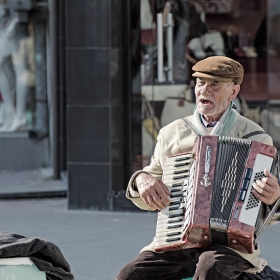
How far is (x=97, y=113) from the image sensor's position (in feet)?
27.5

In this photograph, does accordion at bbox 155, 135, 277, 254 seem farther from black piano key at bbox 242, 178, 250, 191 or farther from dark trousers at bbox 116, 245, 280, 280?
dark trousers at bbox 116, 245, 280, 280

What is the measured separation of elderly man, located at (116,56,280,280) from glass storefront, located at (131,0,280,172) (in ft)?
12.9

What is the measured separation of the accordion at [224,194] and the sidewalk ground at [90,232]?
2.19 metres

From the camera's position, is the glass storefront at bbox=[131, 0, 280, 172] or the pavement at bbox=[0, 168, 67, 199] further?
the pavement at bbox=[0, 168, 67, 199]

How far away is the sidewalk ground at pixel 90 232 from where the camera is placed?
6.61m

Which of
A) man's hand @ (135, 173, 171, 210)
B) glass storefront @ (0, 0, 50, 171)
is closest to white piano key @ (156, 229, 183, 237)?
man's hand @ (135, 173, 171, 210)

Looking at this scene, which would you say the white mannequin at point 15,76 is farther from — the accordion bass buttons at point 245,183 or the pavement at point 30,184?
the accordion bass buttons at point 245,183

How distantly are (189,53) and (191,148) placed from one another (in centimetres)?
438

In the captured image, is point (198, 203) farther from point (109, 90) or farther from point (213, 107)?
point (109, 90)

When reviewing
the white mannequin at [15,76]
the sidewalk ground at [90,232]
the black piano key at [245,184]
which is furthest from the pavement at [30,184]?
the black piano key at [245,184]

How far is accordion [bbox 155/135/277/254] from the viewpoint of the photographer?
4047 mm

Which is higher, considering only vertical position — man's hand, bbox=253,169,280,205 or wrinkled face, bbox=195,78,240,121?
wrinkled face, bbox=195,78,240,121

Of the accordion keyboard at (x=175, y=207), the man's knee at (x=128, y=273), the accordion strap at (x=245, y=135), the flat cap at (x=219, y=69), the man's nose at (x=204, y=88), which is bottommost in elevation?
the man's knee at (x=128, y=273)

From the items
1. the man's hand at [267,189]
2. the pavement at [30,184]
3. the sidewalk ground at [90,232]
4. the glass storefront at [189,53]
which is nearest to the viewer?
the man's hand at [267,189]
